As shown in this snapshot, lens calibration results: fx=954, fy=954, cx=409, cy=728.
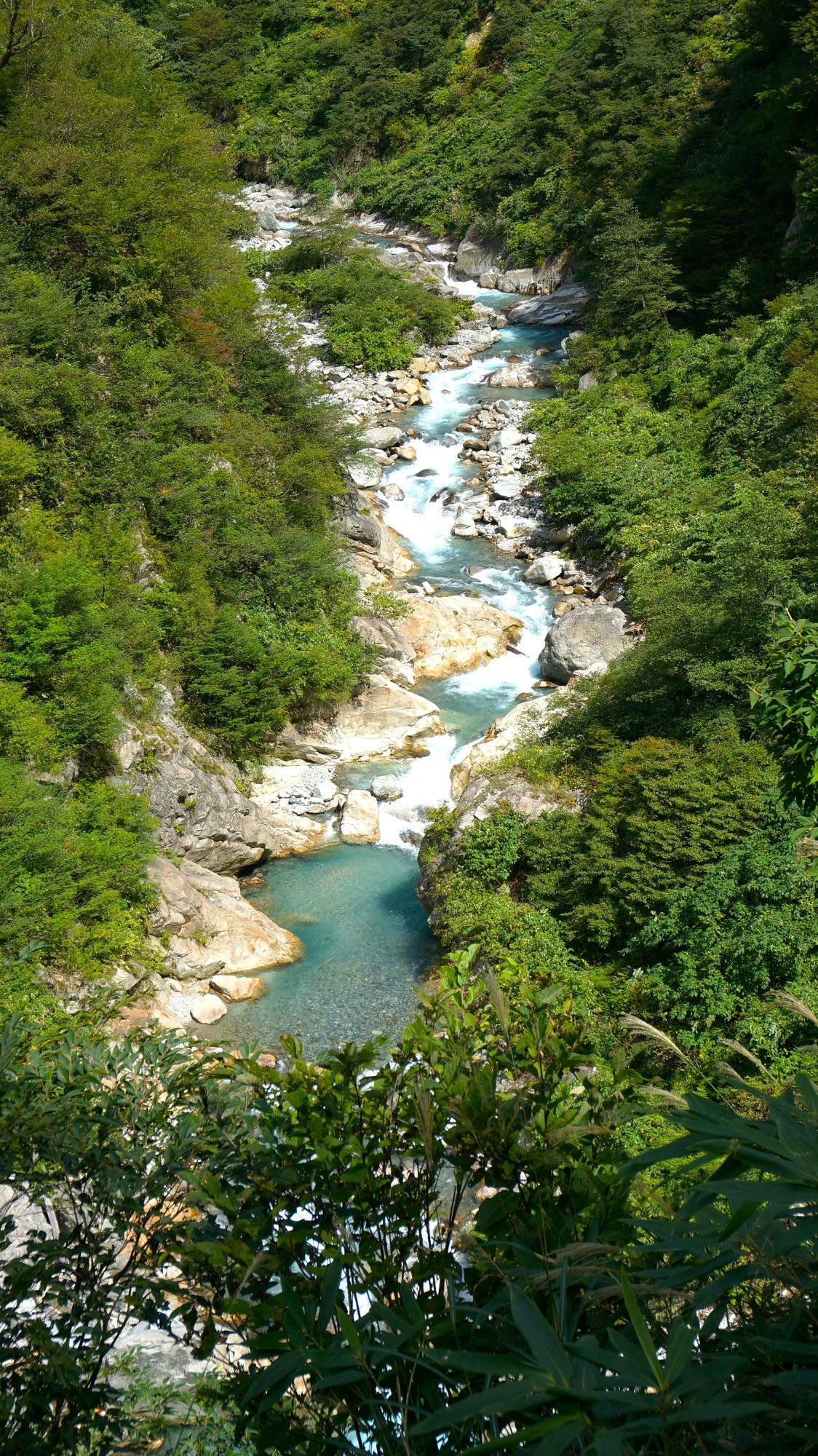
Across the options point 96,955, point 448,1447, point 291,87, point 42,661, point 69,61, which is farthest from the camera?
point 291,87

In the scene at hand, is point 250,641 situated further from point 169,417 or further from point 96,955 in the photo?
point 96,955

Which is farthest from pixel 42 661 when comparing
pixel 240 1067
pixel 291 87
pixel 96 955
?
pixel 291 87

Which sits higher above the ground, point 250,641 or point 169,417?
point 169,417

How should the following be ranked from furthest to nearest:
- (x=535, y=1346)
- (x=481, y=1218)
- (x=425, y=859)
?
(x=425, y=859) → (x=481, y=1218) → (x=535, y=1346)

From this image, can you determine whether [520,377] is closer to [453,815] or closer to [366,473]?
[366,473]

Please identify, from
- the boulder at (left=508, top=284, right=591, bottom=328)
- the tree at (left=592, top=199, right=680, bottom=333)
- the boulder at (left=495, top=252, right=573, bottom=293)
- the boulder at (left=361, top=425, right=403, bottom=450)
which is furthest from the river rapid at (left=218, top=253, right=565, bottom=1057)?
the boulder at (left=495, top=252, right=573, bottom=293)

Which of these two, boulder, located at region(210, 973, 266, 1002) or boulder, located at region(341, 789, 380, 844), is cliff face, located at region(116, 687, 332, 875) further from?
boulder, located at region(210, 973, 266, 1002)

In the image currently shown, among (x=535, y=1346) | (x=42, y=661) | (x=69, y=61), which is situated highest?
(x=69, y=61)

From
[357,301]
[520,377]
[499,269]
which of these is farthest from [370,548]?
[499,269]
